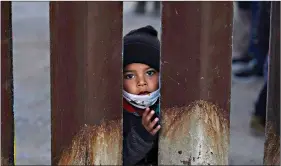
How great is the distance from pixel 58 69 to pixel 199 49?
1.56 ft

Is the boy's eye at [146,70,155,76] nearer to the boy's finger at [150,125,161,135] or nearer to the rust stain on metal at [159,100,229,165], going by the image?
the boy's finger at [150,125,161,135]

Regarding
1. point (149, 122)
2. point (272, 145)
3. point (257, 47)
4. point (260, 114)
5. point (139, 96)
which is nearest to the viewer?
point (272, 145)

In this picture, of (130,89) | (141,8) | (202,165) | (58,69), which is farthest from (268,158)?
(141,8)

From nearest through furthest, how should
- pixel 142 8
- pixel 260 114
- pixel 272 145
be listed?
pixel 272 145 < pixel 260 114 < pixel 142 8

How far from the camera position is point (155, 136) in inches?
109

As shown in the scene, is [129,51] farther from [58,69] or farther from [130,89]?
[58,69]

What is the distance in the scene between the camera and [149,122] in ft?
8.86

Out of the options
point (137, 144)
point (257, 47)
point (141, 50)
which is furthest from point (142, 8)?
point (137, 144)

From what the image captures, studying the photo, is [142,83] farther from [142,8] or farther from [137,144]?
[142,8]

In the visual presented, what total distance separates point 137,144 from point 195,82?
0.54 meters

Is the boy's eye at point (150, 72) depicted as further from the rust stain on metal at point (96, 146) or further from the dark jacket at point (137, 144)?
the rust stain on metal at point (96, 146)

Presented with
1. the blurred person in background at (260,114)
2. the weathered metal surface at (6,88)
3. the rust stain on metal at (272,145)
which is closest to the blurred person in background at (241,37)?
the blurred person in background at (260,114)

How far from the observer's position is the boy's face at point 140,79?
289cm

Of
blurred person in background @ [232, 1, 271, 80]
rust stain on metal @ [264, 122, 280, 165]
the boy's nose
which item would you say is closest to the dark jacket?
the boy's nose
